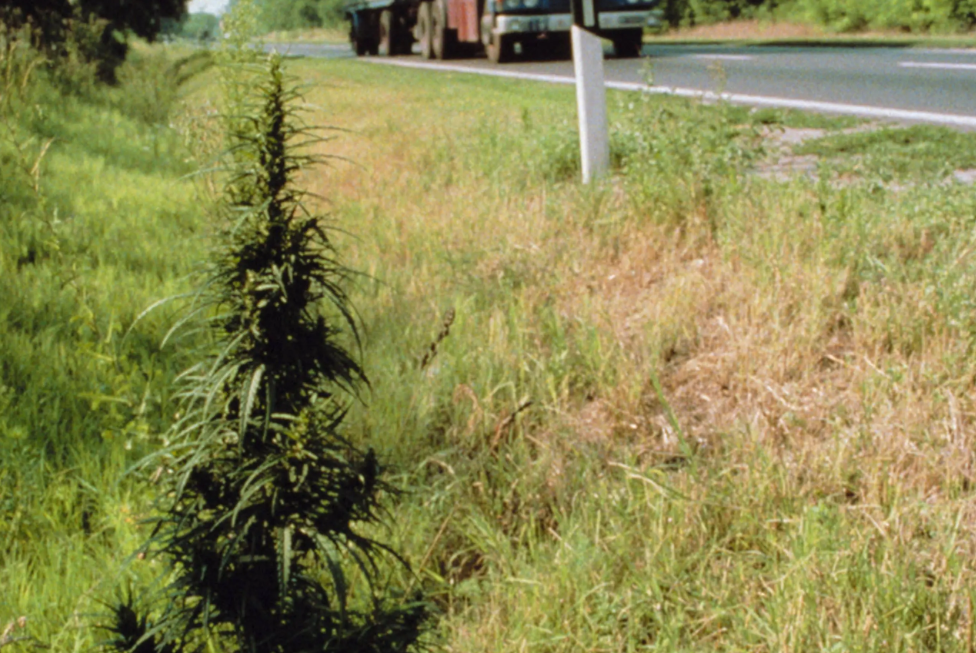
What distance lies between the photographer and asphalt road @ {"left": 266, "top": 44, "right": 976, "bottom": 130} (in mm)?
7910

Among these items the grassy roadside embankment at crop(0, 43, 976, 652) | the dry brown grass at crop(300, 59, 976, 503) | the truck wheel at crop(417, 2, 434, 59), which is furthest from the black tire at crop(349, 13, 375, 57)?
the dry brown grass at crop(300, 59, 976, 503)

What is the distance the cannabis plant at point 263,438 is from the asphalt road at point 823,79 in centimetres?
394

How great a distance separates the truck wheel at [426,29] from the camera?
2231 cm

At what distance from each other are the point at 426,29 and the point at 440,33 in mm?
1109

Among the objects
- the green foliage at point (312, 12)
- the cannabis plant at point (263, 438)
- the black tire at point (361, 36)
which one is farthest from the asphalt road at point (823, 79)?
the black tire at point (361, 36)

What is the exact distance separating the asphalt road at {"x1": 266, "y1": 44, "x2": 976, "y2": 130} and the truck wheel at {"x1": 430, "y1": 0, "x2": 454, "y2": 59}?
2668mm

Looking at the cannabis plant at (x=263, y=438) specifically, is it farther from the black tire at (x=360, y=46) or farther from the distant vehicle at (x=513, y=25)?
the black tire at (x=360, y=46)

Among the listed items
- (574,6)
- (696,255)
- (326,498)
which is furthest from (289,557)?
(574,6)

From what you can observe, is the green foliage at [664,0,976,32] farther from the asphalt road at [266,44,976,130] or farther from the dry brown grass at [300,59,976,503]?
the dry brown grass at [300,59,976,503]

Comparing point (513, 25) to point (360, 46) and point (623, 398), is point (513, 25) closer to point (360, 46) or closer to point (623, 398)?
point (360, 46)

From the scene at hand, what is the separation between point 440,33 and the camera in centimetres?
2159

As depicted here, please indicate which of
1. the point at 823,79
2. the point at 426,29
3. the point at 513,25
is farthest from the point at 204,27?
the point at 426,29

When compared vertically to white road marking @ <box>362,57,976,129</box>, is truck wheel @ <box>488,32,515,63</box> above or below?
above

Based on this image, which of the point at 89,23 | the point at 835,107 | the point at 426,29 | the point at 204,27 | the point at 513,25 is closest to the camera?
the point at 204,27
